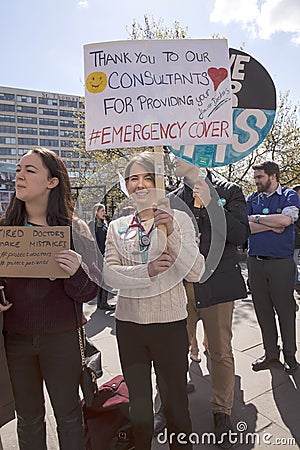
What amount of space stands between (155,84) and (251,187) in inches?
433

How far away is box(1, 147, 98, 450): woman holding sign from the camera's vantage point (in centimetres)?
160

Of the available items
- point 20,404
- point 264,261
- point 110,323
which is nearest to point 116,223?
point 20,404

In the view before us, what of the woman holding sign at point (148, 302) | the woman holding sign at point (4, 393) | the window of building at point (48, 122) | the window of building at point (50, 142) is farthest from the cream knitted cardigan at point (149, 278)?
the window of building at point (48, 122)

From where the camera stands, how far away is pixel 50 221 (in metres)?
1.71

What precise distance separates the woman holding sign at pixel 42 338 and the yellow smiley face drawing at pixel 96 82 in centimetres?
A: 39

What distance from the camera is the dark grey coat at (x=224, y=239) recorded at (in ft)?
6.87

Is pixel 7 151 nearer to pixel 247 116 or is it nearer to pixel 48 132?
pixel 48 132

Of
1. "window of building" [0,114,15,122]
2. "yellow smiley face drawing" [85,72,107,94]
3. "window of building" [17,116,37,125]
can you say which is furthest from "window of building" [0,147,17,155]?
"yellow smiley face drawing" [85,72,107,94]

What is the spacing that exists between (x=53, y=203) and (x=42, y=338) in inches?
25.5

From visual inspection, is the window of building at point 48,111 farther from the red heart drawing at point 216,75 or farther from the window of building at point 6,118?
the red heart drawing at point 216,75

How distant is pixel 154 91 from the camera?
170 centimetres

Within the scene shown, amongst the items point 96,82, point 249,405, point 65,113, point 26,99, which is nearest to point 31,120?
point 26,99

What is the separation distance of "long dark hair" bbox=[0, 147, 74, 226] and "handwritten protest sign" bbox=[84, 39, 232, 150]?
20 cm

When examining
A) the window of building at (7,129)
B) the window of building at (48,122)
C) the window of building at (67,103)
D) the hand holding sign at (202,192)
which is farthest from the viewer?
the window of building at (67,103)
